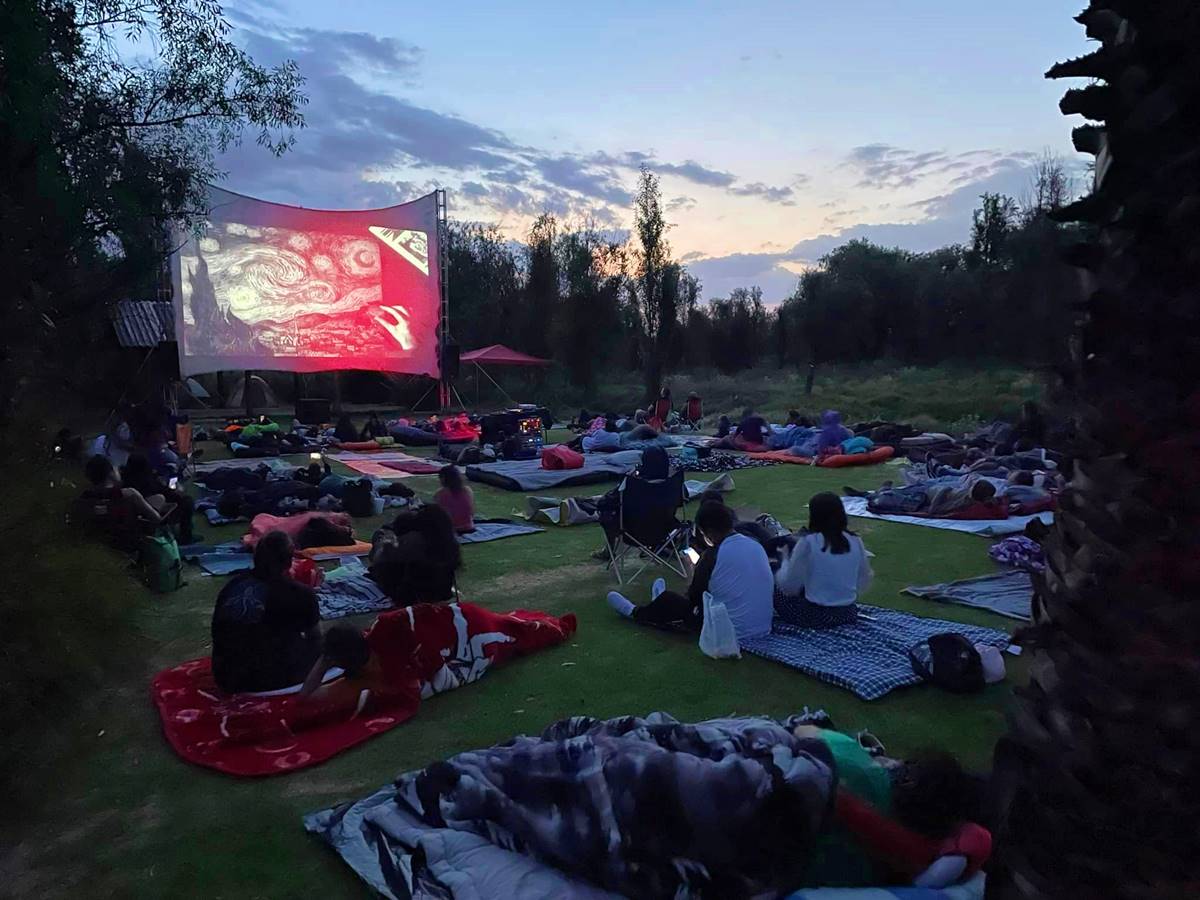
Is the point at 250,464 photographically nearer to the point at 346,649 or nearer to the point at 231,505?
the point at 231,505

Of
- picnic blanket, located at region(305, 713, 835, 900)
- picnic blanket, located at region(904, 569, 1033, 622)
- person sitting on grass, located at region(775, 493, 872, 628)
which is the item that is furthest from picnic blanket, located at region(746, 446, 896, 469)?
picnic blanket, located at region(305, 713, 835, 900)

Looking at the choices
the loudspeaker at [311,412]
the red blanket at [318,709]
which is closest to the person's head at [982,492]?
the red blanket at [318,709]

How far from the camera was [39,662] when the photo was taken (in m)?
3.14

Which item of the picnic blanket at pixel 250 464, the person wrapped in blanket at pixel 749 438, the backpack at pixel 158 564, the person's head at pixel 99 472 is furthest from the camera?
the person wrapped in blanket at pixel 749 438

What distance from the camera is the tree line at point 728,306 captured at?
2289 cm

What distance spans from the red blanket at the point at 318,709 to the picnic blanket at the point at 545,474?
18.9 feet

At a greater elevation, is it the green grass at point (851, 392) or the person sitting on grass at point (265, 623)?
the green grass at point (851, 392)

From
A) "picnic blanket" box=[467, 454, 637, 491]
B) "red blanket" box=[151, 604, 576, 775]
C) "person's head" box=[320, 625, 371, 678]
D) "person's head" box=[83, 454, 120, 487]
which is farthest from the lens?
"picnic blanket" box=[467, 454, 637, 491]

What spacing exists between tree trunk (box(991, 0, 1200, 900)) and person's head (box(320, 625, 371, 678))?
9.38ft

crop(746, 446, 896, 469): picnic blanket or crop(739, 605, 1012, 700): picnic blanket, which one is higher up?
crop(746, 446, 896, 469): picnic blanket

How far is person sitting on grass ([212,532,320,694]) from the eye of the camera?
11.9ft

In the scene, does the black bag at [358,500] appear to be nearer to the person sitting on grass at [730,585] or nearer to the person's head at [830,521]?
the person sitting on grass at [730,585]

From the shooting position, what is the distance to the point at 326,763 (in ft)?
10.4

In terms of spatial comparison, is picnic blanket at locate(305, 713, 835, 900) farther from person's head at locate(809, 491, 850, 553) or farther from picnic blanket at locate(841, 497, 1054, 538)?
picnic blanket at locate(841, 497, 1054, 538)
